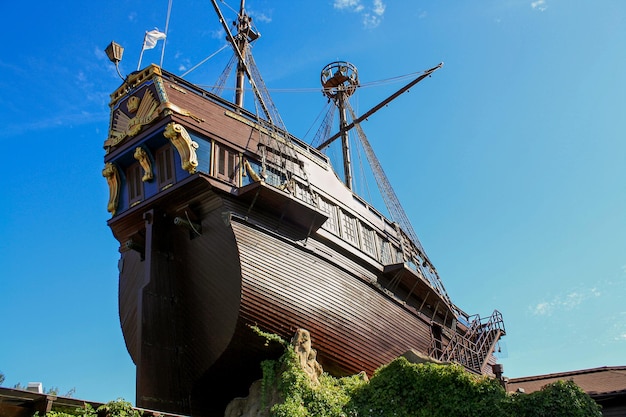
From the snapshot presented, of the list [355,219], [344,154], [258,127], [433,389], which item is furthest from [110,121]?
[344,154]

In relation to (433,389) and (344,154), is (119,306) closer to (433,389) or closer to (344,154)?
(433,389)

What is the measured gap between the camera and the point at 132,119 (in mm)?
14945

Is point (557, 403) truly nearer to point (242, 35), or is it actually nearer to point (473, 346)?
point (473, 346)

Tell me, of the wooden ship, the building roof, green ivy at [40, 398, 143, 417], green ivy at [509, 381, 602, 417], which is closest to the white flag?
the wooden ship

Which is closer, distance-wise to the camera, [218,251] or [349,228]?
[218,251]

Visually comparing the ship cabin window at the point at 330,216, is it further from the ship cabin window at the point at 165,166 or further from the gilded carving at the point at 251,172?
the ship cabin window at the point at 165,166

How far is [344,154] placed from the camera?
27688 mm

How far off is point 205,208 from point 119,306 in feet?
12.5

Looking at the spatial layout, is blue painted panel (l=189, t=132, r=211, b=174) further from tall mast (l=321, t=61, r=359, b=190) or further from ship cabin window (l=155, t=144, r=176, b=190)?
tall mast (l=321, t=61, r=359, b=190)

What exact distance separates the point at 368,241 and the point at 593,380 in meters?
7.47

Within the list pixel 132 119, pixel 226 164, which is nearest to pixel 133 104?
pixel 132 119

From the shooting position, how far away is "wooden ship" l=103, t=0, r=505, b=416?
1323 cm

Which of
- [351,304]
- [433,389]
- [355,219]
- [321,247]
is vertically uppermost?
[355,219]

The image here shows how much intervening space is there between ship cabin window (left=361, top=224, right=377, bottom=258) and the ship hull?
2.39 m
